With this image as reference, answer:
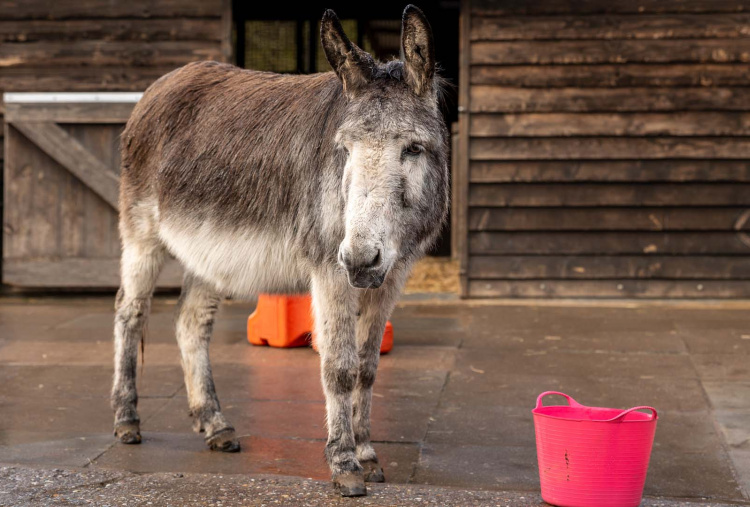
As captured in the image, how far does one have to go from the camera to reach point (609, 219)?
955 centimetres

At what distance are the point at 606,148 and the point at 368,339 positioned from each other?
5712 mm

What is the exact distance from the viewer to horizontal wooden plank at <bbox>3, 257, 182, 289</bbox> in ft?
32.4

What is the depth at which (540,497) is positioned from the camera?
4.00m

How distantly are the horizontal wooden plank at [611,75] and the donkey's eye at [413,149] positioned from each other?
19.2 feet

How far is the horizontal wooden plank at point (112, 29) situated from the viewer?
9883 mm

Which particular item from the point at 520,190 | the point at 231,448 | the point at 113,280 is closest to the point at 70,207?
the point at 113,280

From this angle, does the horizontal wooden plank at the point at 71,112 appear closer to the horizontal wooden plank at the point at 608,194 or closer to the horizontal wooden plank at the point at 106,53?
the horizontal wooden plank at the point at 106,53

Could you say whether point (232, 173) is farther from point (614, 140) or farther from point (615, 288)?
point (615, 288)

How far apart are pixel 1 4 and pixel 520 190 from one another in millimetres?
5500

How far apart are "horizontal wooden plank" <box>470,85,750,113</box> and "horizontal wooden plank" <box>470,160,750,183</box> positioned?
1.64ft

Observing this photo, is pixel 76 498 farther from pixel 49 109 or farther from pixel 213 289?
pixel 49 109

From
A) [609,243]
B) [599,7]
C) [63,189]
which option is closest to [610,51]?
[599,7]

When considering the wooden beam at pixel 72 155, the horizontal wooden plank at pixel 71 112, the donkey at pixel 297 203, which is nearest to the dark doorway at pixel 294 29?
the horizontal wooden plank at pixel 71 112

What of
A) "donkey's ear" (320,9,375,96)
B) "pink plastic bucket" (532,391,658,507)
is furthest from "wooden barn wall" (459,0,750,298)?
"pink plastic bucket" (532,391,658,507)
